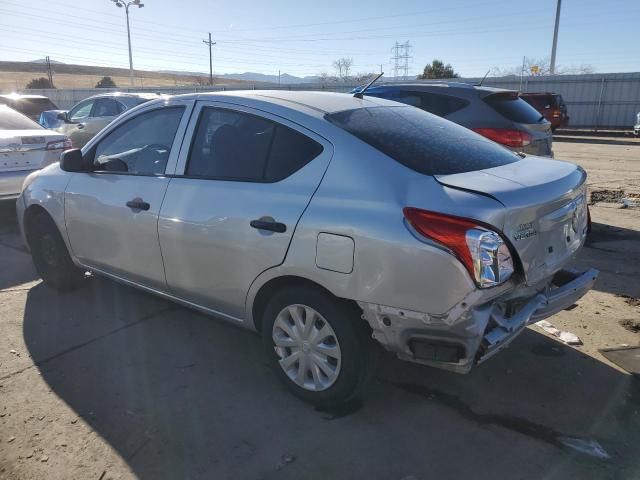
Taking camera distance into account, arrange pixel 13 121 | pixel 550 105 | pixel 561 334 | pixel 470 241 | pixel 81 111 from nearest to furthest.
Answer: pixel 470 241 < pixel 561 334 < pixel 13 121 < pixel 81 111 < pixel 550 105

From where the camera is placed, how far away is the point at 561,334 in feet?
12.5

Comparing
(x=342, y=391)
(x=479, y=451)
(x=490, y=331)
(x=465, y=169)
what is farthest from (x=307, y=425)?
(x=465, y=169)

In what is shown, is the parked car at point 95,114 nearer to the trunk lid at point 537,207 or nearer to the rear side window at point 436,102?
the rear side window at point 436,102

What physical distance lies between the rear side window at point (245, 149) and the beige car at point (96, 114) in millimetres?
9463

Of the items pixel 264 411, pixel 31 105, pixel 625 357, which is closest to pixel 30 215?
pixel 264 411

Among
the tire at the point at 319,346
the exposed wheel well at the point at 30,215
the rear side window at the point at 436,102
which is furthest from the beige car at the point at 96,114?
the tire at the point at 319,346

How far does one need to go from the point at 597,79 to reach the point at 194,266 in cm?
2725

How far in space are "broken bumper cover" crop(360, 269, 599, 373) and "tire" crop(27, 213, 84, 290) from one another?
3.16 meters

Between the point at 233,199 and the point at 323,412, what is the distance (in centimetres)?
135

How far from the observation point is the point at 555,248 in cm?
278

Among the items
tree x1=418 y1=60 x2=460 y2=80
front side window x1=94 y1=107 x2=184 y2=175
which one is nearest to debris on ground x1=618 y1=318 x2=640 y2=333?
front side window x1=94 y1=107 x2=184 y2=175

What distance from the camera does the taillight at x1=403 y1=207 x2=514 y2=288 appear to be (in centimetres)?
231

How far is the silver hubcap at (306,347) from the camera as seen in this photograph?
281cm

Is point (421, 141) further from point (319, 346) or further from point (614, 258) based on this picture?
point (614, 258)
